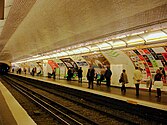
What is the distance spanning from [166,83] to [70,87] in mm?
7604

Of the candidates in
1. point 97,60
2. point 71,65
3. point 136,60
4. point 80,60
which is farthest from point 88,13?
point 71,65

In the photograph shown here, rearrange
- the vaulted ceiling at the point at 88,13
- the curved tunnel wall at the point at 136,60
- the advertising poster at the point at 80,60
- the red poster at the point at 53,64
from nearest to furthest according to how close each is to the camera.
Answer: the vaulted ceiling at the point at 88,13 < the curved tunnel wall at the point at 136,60 < the advertising poster at the point at 80,60 < the red poster at the point at 53,64

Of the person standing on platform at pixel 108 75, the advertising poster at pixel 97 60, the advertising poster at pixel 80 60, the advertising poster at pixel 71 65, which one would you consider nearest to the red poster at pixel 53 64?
the advertising poster at pixel 71 65

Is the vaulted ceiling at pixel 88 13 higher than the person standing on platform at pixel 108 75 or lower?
higher

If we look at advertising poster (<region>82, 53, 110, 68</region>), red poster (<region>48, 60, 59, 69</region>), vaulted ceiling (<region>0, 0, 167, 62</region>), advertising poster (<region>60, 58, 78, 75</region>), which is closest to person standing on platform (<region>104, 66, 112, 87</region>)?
advertising poster (<region>82, 53, 110, 68</region>)

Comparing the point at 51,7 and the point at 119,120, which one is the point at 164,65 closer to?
the point at 119,120

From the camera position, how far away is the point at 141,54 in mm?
13328

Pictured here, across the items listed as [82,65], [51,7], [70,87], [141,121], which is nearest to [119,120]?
[141,121]

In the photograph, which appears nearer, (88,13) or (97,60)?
(88,13)

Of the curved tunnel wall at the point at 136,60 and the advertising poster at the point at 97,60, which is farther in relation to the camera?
the advertising poster at the point at 97,60

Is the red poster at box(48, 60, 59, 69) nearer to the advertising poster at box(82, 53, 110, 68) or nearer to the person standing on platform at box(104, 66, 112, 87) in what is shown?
the advertising poster at box(82, 53, 110, 68)

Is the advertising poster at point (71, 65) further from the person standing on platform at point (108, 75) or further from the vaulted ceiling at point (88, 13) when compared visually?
the vaulted ceiling at point (88, 13)

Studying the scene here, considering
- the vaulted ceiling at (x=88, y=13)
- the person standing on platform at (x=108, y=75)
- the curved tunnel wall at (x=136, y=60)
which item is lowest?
the person standing on platform at (x=108, y=75)

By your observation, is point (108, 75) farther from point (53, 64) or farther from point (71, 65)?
point (53, 64)
